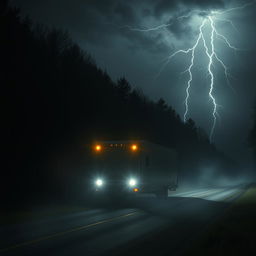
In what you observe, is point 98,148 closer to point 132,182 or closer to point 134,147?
point 134,147

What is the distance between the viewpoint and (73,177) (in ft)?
119

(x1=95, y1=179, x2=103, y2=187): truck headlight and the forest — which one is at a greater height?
the forest

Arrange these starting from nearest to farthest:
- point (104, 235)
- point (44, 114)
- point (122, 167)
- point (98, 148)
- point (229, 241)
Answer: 1. point (229, 241)
2. point (104, 235)
3. point (122, 167)
4. point (98, 148)
5. point (44, 114)

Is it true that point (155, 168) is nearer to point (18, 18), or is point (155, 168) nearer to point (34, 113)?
point (34, 113)

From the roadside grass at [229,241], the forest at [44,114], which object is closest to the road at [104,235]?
the roadside grass at [229,241]

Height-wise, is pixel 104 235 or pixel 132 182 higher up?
pixel 132 182

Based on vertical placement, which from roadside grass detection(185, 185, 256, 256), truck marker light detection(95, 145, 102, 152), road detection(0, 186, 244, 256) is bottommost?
road detection(0, 186, 244, 256)

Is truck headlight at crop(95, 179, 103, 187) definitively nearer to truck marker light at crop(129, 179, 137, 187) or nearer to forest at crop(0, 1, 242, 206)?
truck marker light at crop(129, 179, 137, 187)

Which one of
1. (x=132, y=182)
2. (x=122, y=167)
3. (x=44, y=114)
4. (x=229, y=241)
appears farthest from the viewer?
(x=44, y=114)

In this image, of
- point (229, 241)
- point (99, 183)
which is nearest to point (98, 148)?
point (99, 183)

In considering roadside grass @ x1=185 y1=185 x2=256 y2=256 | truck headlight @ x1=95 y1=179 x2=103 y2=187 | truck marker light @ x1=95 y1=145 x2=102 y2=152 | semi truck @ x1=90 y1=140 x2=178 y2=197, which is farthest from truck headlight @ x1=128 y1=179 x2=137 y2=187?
roadside grass @ x1=185 y1=185 x2=256 y2=256

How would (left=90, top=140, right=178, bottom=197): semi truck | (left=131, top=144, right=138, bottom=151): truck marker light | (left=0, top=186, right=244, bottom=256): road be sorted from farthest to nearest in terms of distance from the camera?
1. (left=131, top=144, right=138, bottom=151): truck marker light
2. (left=90, top=140, right=178, bottom=197): semi truck
3. (left=0, top=186, right=244, bottom=256): road

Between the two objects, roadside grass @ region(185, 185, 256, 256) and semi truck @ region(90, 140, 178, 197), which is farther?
semi truck @ region(90, 140, 178, 197)

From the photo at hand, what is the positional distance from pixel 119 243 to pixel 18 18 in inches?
1052
